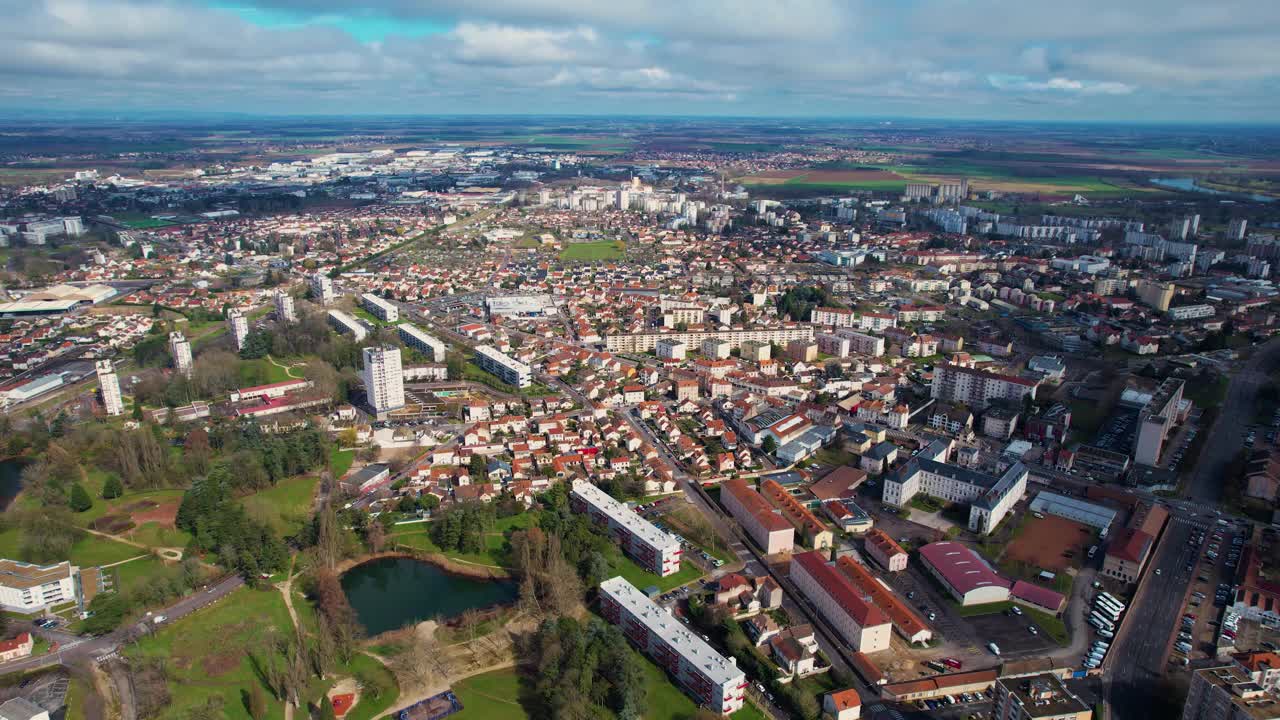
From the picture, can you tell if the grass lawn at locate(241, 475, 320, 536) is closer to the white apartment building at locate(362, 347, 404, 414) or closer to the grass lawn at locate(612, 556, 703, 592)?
the white apartment building at locate(362, 347, 404, 414)

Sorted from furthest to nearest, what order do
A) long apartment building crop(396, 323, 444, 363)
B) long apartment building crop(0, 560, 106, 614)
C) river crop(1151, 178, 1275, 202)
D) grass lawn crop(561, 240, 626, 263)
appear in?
river crop(1151, 178, 1275, 202) < grass lawn crop(561, 240, 626, 263) < long apartment building crop(396, 323, 444, 363) < long apartment building crop(0, 560, 106, 614)

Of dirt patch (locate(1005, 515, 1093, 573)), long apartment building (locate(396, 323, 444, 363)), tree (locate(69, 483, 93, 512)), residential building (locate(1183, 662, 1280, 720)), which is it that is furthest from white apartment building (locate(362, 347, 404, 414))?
residential building (locate(1183, 662, 1280, 720))

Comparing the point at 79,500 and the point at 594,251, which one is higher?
the point at 594,251

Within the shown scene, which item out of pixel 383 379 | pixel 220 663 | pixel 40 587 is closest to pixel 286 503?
pixel 40 587

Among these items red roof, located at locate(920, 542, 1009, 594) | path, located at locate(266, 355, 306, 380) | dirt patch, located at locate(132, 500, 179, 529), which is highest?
path, located at locate(266, 355, 306, 380)

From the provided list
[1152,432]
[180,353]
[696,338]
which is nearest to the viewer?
[1152,432]

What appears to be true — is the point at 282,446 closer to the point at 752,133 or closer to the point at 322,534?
the point at 322,534

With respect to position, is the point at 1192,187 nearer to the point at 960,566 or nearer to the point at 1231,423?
the point at 1231,423
